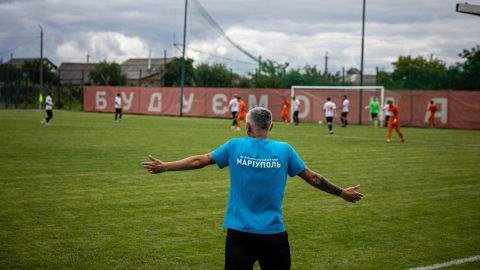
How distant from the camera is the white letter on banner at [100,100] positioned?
2447 inches

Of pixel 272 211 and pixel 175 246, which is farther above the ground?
pixel 272 211

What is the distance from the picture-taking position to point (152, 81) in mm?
105062

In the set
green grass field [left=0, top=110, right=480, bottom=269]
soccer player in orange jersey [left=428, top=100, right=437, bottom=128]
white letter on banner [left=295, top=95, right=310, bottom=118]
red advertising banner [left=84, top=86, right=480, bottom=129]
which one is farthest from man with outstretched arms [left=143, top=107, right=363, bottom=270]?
white letter on banner [left=295, top=95, right=310, bottom=118]

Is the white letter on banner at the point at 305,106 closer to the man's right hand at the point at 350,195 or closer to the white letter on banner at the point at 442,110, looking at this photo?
the white letter on banner at the point at 442,110

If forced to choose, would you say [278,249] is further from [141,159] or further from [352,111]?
[352,111]

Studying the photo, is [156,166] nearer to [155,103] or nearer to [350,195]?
[350,195]

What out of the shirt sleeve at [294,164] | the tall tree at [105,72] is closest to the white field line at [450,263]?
the shirt sleeve at [294,164]

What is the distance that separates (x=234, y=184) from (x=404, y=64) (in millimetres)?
94232

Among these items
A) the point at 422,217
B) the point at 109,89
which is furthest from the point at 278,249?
the point at 109,89

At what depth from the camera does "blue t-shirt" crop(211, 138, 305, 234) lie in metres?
4.65

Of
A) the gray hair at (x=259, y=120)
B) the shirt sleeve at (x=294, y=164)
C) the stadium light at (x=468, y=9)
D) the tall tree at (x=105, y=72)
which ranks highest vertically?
the tall tree at (x=105, y=72)

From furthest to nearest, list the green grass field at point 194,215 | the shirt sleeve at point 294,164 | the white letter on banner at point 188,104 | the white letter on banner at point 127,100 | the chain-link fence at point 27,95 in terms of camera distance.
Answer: the chain-link fence at point 27,95 < the white letter on banner at point 127,100 < the white letter on banner at point 188,104 < the green grass field at point 194,215 < the shirt sleeve at point 294,164

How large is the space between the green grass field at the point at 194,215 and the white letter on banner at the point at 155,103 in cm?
4061

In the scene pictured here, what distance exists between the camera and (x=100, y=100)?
205ft
